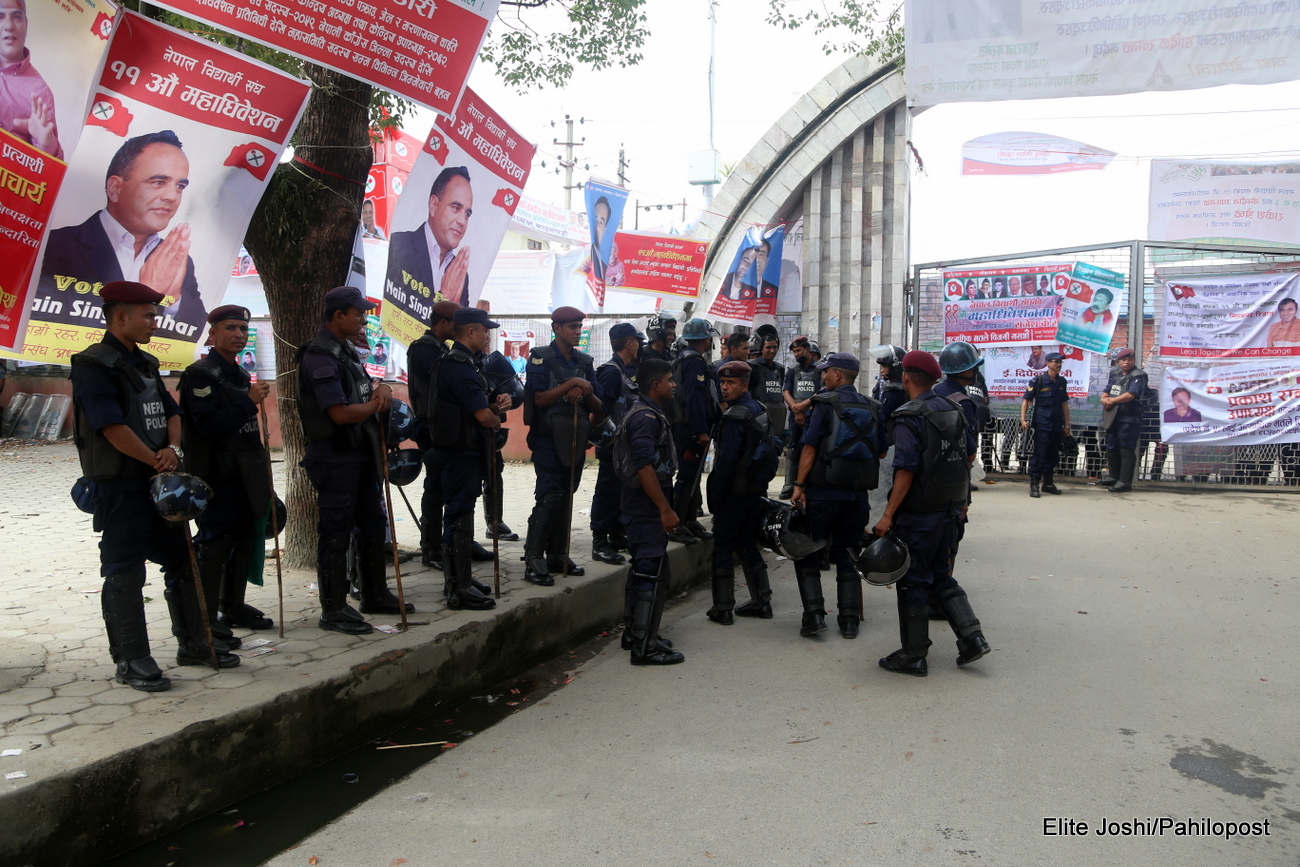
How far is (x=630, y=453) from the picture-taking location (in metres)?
5.15

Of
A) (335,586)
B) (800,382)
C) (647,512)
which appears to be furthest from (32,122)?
(800,382)

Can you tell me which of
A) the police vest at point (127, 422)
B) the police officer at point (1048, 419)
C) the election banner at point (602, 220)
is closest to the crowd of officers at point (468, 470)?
the police vest at point (127, 422)

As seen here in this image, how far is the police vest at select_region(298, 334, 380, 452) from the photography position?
4.76 meters

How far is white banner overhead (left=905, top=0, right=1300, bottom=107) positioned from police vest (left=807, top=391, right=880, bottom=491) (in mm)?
4845

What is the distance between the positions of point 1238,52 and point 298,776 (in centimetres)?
960

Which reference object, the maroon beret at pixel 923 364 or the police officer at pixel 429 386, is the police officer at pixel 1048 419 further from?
the police officer at pixel 429 386

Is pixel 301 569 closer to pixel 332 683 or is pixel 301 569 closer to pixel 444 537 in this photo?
pixel 444 537

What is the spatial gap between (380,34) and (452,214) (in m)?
1.37

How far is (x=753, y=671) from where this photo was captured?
16.8 feet

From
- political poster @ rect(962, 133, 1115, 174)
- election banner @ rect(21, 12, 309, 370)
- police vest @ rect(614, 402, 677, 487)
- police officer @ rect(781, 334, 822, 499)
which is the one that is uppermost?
political poster @ rect(962, 133, 1115, 174)

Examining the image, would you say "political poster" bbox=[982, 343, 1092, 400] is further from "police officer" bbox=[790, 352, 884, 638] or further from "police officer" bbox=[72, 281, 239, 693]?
"police officer" bbox=[72, 281, 239, 693]

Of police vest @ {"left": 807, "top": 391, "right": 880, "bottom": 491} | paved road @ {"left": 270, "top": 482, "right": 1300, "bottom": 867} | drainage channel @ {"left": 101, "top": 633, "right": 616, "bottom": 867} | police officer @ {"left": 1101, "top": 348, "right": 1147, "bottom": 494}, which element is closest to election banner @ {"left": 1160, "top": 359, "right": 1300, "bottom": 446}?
police officer @ {"left": 1101, "top": 348, "right": 1147, "bottom": 494}

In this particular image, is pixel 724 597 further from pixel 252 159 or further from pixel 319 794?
pixel 252 159

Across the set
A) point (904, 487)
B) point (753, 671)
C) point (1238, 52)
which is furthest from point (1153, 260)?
point (753, 671)
